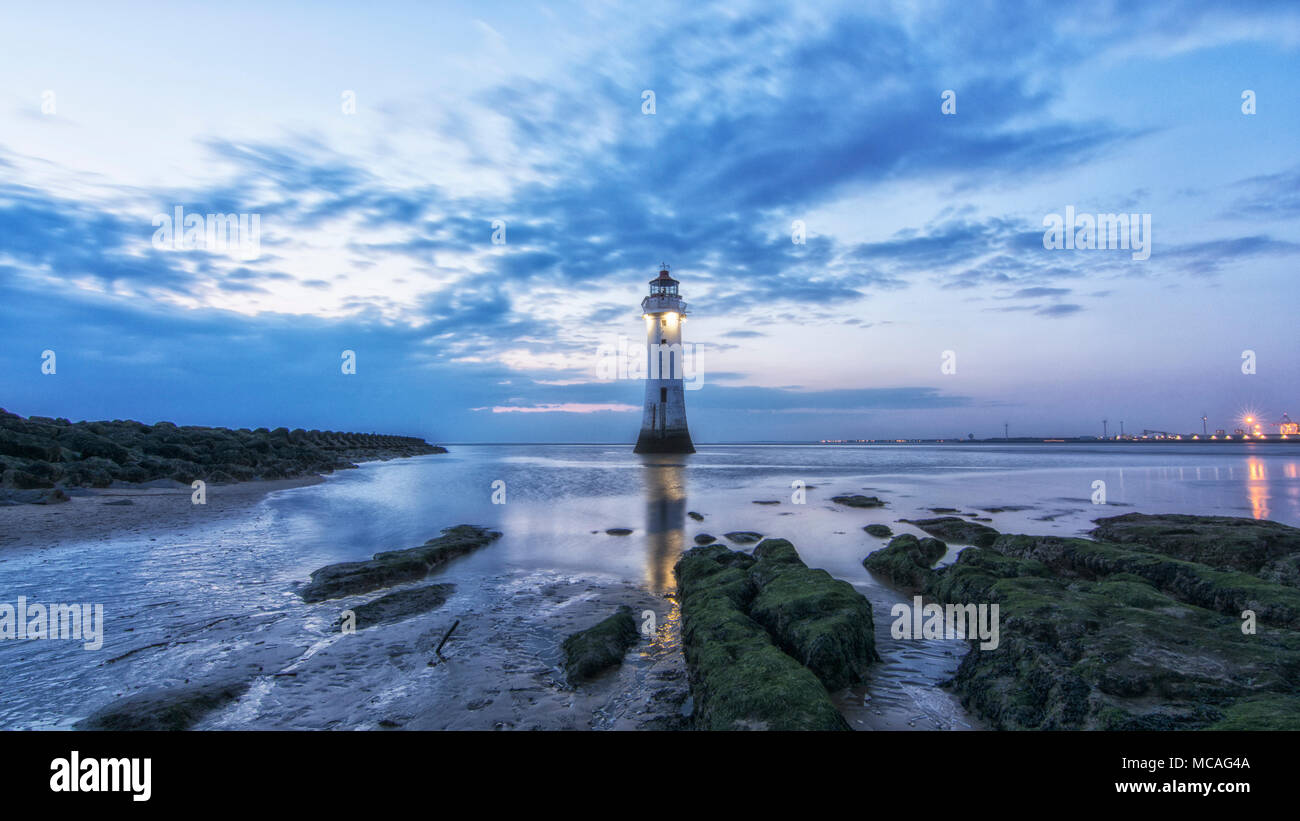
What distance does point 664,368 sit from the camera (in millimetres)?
54750

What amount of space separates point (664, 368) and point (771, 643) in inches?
1945

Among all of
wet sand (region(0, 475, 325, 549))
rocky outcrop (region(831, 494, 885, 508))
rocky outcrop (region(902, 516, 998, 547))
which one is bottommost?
rocky outcrop (region(831, 494, 885, 508))

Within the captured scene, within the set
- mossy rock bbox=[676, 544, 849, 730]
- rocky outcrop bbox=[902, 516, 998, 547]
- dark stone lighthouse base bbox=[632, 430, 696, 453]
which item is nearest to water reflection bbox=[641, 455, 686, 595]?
mossy rock bbox=[676, 544, 849, 730]

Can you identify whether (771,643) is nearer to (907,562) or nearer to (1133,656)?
(1133,656)

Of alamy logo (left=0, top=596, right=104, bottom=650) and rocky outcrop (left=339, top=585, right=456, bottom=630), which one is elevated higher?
alamy logo (left=0, top=596, right=104, bottom=650)

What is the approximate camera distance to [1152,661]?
479cm

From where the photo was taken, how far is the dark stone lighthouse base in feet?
190

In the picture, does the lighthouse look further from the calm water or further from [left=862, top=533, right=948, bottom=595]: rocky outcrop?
[left=862, top=533, right=948, bottom=595]: rocky outcrop

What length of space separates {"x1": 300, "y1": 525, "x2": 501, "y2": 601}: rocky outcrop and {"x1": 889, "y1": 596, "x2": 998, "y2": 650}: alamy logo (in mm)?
9260

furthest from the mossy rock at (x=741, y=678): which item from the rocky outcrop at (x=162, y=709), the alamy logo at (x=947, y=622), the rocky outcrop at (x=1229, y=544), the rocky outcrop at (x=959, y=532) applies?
the rocky outcrop at (x=1229, y=544)

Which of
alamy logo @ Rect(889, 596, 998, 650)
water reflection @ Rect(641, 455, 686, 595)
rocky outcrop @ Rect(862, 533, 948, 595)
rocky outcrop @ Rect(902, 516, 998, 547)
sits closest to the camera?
alamy logo @ Rect(889, 596, 998, 650)
